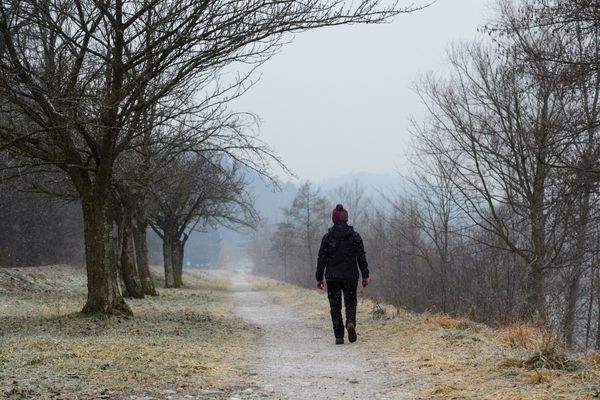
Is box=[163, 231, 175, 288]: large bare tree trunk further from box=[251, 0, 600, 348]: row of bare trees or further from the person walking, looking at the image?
the person walking

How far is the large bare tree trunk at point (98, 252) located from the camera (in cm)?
1194

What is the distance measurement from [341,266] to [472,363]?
3.40 metres

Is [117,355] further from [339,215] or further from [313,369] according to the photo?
[339,215]

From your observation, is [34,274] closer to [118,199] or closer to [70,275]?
[70,275]

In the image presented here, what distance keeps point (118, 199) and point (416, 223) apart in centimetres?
1358

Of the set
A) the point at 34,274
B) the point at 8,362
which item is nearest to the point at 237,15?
the point at 8,362

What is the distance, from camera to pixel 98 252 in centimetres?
1195

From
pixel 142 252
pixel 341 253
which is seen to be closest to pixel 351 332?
pixel 341 253

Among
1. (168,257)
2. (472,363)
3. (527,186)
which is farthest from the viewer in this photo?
(168,257)

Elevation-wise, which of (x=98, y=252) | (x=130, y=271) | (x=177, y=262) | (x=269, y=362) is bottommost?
(x=269, y=362)

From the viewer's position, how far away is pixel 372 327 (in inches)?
480

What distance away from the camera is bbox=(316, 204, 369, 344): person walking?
1008 centimetres

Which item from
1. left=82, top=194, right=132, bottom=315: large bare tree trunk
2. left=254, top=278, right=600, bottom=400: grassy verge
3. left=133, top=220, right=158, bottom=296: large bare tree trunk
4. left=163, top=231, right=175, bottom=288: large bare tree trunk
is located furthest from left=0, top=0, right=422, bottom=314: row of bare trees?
left=163, top=231, right=175, bottom=288: large bare tree trunk

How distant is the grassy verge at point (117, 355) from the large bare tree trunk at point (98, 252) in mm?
413
